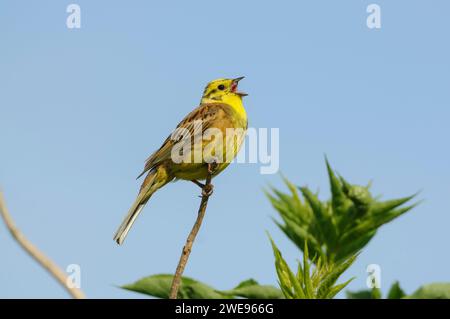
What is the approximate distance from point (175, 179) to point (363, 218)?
5122 mm

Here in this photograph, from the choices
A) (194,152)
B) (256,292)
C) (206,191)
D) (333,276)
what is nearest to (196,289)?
(256,292)

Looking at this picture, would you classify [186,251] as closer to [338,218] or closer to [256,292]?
[256,292]

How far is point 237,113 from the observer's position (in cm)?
767

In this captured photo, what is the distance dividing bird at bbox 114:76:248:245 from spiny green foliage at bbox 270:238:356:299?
163 inches

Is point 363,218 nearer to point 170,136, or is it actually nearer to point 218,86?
point 170,136

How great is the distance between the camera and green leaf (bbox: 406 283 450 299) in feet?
6.00

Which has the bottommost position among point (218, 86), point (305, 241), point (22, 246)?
point (305, 241)

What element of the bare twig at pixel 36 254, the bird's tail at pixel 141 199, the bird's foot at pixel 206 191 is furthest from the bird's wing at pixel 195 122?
the bare twig at pixel 36 254

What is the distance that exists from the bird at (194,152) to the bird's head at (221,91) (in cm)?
47

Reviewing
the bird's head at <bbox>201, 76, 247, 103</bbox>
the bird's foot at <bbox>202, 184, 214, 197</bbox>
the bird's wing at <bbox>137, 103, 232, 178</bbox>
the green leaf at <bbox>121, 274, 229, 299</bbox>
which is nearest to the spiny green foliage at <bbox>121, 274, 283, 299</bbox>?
the green leaf at <bbox>121, 274, 229, 299</bbox>

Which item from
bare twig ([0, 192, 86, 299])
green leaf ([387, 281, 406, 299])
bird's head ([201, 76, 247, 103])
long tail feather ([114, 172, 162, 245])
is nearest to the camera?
bare twig ([0, 192, 86, 299])

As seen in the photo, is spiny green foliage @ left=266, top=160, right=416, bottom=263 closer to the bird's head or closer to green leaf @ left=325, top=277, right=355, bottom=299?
green leaf @ left=325, top=277, right=355, bottom=299
